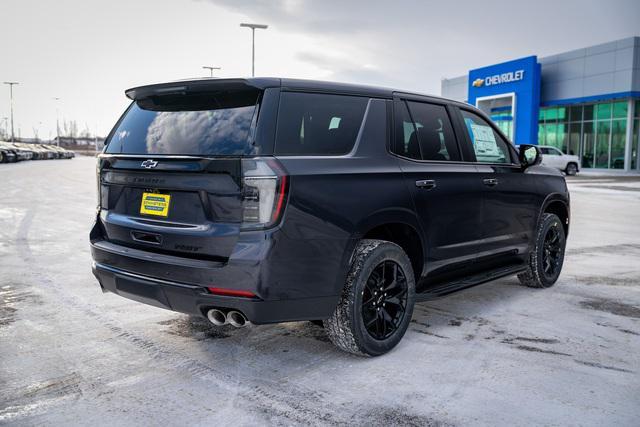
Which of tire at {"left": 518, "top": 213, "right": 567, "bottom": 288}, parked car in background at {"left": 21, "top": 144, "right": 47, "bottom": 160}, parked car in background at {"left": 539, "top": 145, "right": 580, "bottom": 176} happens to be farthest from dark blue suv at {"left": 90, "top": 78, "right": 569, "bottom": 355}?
parked car in background at {"left": 21, "top": 144, "right": 47, "bottom": 160}

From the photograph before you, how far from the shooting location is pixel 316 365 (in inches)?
151

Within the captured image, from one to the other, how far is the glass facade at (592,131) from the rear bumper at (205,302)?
126ft

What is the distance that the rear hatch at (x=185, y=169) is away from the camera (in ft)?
10.9

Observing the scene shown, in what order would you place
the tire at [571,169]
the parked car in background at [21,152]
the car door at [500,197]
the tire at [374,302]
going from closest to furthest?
the tire at [374,302]
the car door at [500,197]
the tire at [571,169]
the parked car in background at [21,152]

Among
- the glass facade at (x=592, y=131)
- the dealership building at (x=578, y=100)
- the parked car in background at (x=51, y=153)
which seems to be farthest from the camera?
the parked car in background at (x=51, y=153)

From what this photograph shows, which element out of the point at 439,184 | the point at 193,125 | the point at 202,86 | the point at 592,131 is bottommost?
the point at 439,184

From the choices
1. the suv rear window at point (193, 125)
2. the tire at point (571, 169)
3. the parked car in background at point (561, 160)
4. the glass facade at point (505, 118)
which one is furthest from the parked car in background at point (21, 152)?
the suv rear window at point (193, 125)

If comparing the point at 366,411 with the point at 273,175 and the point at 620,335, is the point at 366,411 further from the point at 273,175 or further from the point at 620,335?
the point at 620,335

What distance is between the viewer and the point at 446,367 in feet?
12.5

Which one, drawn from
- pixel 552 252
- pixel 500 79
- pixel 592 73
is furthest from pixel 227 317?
pixel 500 79

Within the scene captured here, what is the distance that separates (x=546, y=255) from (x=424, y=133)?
8.25ft

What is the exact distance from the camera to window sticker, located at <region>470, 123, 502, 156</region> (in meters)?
5.16

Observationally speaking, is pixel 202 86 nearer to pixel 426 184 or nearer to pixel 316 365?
pixel 426 184

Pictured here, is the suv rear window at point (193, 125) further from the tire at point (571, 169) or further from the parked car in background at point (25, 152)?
the parked car in background at point (25, 152)
